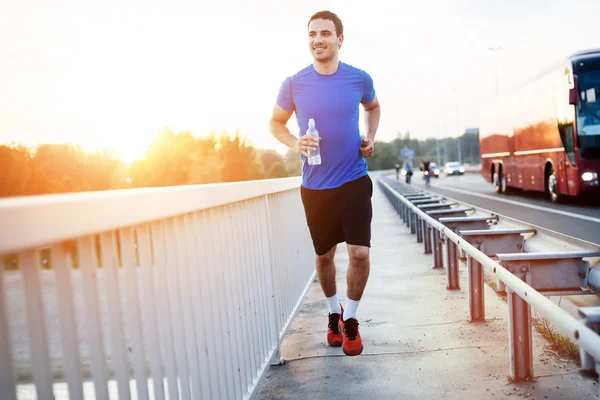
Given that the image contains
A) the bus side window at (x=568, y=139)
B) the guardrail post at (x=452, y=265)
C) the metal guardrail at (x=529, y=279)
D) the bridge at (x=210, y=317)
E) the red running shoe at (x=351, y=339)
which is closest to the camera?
the bridge at (x=210, y=317)

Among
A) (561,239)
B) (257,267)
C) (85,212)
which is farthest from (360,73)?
(85,212)

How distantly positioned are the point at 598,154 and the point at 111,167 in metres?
131

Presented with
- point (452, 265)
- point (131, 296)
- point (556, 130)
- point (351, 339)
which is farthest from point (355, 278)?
point (556, 130)

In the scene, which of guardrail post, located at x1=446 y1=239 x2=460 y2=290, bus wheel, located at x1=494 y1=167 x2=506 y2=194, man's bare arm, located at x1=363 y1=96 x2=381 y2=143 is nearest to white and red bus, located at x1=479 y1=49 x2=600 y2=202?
bus wheel, located at x1=494 y1=167 x2=506 y2=194

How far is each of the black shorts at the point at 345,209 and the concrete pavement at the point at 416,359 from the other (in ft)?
2.66

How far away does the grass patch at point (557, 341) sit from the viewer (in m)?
3.93

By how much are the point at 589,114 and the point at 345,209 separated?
1419 cm

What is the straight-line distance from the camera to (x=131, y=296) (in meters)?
1.96

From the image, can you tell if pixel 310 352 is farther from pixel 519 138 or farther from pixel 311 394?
pixel 519 138

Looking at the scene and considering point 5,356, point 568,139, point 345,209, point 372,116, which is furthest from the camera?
point 568,139

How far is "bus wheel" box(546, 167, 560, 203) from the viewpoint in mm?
19403

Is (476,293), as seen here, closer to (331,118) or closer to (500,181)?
(331,118)

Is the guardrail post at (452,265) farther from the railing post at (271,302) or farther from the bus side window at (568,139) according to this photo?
the bus side window at (568,139)

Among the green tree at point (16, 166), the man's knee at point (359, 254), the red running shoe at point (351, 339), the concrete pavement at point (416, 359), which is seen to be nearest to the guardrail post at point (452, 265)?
the concrete pavement at point (416, 359)
